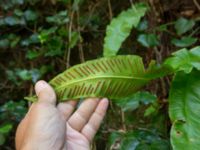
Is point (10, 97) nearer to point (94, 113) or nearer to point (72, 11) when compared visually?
point (72, 11)

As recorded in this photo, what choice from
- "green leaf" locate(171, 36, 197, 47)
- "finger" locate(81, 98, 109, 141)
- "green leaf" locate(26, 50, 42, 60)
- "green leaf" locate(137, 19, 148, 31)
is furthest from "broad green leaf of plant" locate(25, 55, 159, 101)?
"green leaf" locate(26, 50, 42, 60)

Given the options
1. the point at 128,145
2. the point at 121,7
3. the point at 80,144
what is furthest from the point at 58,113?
the point at 121,7

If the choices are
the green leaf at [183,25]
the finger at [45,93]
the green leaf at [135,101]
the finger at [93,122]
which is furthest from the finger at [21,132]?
the green leaf at [183,25]

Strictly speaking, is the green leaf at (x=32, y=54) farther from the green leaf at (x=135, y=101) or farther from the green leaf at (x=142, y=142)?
the green leaf at (x=142, y=142)

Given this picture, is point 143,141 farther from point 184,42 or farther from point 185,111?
point 184,42

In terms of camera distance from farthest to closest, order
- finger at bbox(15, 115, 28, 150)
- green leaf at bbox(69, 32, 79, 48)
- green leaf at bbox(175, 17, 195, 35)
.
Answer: green leaf at bbox(69, 32, 79, 48), green leaf at bbox(175, 17, 195, 35), finger at bbox(15, 115, 28, 150)

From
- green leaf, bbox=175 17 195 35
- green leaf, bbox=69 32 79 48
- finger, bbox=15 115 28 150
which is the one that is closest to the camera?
finger, bbox=15 115 28 150

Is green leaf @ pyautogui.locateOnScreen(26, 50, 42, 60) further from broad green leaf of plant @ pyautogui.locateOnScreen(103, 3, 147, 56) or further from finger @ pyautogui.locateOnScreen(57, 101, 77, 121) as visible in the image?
finger @ pyautogui.locateOnScreen(57, 101, 77, 121)
